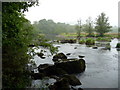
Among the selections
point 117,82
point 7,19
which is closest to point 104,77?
point 117,82

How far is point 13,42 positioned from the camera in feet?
16.7

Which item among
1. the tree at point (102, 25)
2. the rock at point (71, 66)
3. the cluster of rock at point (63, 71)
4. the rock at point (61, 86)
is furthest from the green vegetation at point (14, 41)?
the tree at point (102, 25)

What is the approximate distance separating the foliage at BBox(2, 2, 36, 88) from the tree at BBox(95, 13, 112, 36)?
137ft

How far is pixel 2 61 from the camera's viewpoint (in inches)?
222

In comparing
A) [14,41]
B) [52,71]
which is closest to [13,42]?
[14,41]

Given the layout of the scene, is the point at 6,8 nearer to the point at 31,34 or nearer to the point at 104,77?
the point at 31,34

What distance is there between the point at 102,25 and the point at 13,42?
44.0 m

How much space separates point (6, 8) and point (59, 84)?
13.4 feet

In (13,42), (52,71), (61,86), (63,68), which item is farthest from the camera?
(63,68)

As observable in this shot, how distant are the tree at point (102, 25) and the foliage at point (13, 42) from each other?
4178 cm

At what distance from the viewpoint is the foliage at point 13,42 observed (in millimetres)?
4730

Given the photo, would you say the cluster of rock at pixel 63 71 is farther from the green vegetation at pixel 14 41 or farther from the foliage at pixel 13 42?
the foliage at pixel 13 42

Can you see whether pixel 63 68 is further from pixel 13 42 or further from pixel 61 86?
pixel 13 42

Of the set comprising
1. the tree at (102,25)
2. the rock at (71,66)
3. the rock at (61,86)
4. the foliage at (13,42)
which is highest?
the tree at (102,25)
